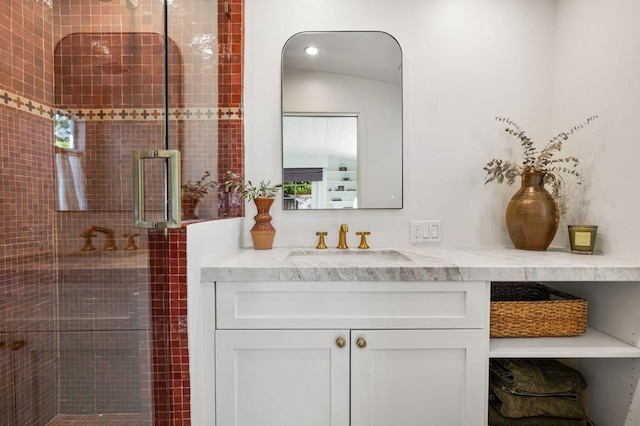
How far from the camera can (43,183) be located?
115cm

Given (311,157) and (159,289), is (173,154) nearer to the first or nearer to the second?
(159,289)

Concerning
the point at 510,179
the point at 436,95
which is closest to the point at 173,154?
the point at 436,95

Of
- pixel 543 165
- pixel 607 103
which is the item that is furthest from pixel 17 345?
pixel 607 103

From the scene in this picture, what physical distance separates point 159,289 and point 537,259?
53.3 inches

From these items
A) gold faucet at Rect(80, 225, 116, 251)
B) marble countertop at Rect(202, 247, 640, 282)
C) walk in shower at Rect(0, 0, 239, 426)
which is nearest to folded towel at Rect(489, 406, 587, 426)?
marble countertop at Rect(202, 247, 640, 282)

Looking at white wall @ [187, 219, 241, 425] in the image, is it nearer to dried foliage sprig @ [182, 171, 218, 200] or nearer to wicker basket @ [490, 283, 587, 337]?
dried foliage sprig @ [182, 171, 218, 200]

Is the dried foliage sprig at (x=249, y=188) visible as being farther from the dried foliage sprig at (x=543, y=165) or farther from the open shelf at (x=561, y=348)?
the open shelf at (x=561, y=348)

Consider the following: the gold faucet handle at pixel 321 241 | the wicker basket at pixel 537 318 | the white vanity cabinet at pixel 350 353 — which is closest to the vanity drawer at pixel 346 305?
the white vanity cabinet at pixel 350 353

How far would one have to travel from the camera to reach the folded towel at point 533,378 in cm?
132

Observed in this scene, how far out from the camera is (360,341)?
1.19 meters

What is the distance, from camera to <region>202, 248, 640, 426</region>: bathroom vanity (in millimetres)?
1198

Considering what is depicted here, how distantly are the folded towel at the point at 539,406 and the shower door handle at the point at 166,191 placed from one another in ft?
4.41

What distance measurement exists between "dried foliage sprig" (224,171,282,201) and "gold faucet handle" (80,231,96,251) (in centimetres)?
59

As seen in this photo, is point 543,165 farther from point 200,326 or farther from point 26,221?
point 26,221
